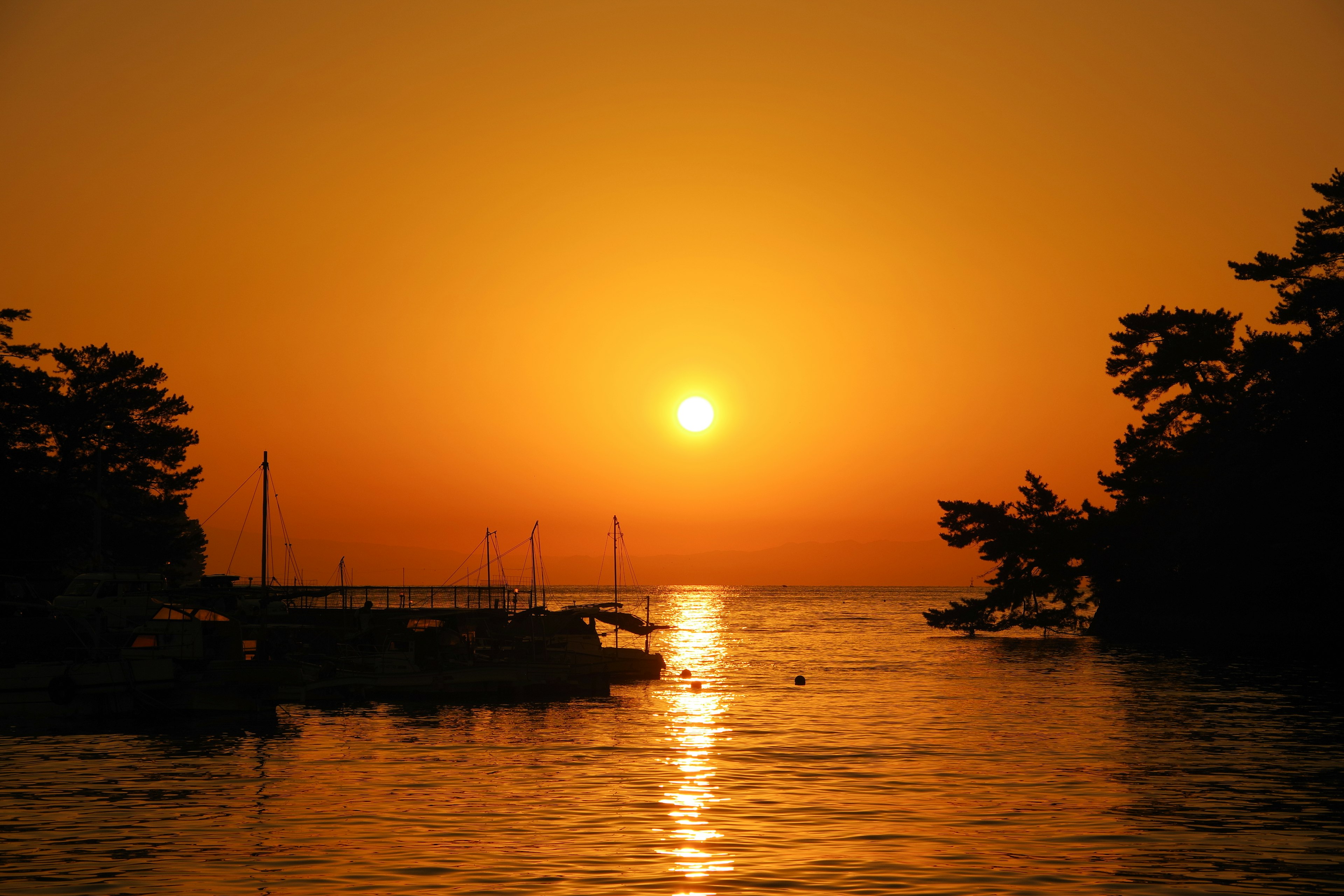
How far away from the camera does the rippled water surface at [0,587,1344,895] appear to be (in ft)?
68.9

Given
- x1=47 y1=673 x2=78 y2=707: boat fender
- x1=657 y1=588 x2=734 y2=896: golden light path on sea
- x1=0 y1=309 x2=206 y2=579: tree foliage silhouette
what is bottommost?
x1=657 y1=588 x2=734 y2=896: golden light path on sea

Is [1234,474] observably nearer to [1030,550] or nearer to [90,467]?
[1030,550]

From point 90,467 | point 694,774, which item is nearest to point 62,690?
point 694,774

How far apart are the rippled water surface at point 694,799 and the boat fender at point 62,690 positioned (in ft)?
4.29

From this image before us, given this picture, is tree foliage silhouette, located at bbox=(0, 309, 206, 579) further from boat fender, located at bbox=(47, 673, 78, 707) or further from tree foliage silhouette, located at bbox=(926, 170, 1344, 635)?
tree foliage silhouette, located at bbox=(926, 170, 1344, 635)

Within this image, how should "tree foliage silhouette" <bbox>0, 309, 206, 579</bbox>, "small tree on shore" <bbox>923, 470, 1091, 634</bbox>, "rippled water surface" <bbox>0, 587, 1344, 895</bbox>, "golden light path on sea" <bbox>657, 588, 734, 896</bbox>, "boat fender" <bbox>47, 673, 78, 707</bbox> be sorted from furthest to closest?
"small tree on shore" <bbox>923, 470, 1091, 634</bbox> < "tree foliage silhouette" <bbox>0, 309, 206, 579</bbox> < "boat fender" <bbox>47, 673, 78, 707</bbox> < "golden light path on sea" <bbox>657, 588, 734, 896</bbox> < "rippled water surface" <bbox>0, 587, 1344, 895</bbox>

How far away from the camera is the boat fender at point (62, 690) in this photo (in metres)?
41.3

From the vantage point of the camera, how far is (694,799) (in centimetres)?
2941

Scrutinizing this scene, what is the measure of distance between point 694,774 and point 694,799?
458cm

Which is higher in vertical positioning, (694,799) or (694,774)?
(694,799)

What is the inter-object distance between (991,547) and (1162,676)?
30016mm

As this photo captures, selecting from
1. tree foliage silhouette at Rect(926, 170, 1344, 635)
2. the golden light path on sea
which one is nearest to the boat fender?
the golden light path on sea

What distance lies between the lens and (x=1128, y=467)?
310 ft

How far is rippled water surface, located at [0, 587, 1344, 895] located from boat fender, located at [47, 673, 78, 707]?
4.29ft
